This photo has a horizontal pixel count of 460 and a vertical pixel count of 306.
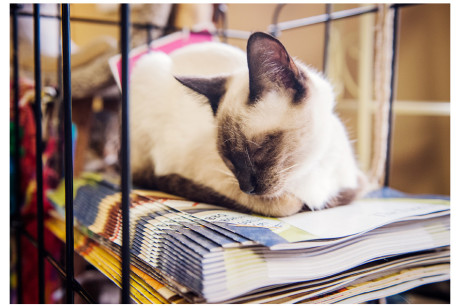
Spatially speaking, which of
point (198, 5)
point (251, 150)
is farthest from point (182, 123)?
point (198, 5)

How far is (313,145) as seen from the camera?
448mm

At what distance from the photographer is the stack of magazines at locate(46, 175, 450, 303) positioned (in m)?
0.33

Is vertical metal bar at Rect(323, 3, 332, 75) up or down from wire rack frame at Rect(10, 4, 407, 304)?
up

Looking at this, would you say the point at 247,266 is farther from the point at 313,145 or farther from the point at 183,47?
the point at 183,47

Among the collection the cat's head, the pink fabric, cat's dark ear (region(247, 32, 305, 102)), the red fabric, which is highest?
the pink fabric

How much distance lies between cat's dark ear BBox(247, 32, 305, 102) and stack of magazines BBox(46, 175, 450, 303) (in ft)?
0.54

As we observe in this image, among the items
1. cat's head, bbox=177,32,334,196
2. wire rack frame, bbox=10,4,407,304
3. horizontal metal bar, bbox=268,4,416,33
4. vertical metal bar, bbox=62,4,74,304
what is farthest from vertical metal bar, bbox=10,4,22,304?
horizontal metal bar, bbox=268,4,416,33

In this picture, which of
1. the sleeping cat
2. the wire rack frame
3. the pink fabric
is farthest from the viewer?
the pink fabric

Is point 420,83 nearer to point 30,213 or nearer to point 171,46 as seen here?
point 171,46

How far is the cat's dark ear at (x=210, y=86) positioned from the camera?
1.44 ft

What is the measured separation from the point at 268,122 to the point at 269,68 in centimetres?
7

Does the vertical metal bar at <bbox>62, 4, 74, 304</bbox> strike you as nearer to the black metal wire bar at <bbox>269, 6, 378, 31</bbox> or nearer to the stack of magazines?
the stack of magazines

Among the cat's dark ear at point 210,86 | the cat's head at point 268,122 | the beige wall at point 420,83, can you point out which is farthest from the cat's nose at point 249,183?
the beige wall at point 420,83
